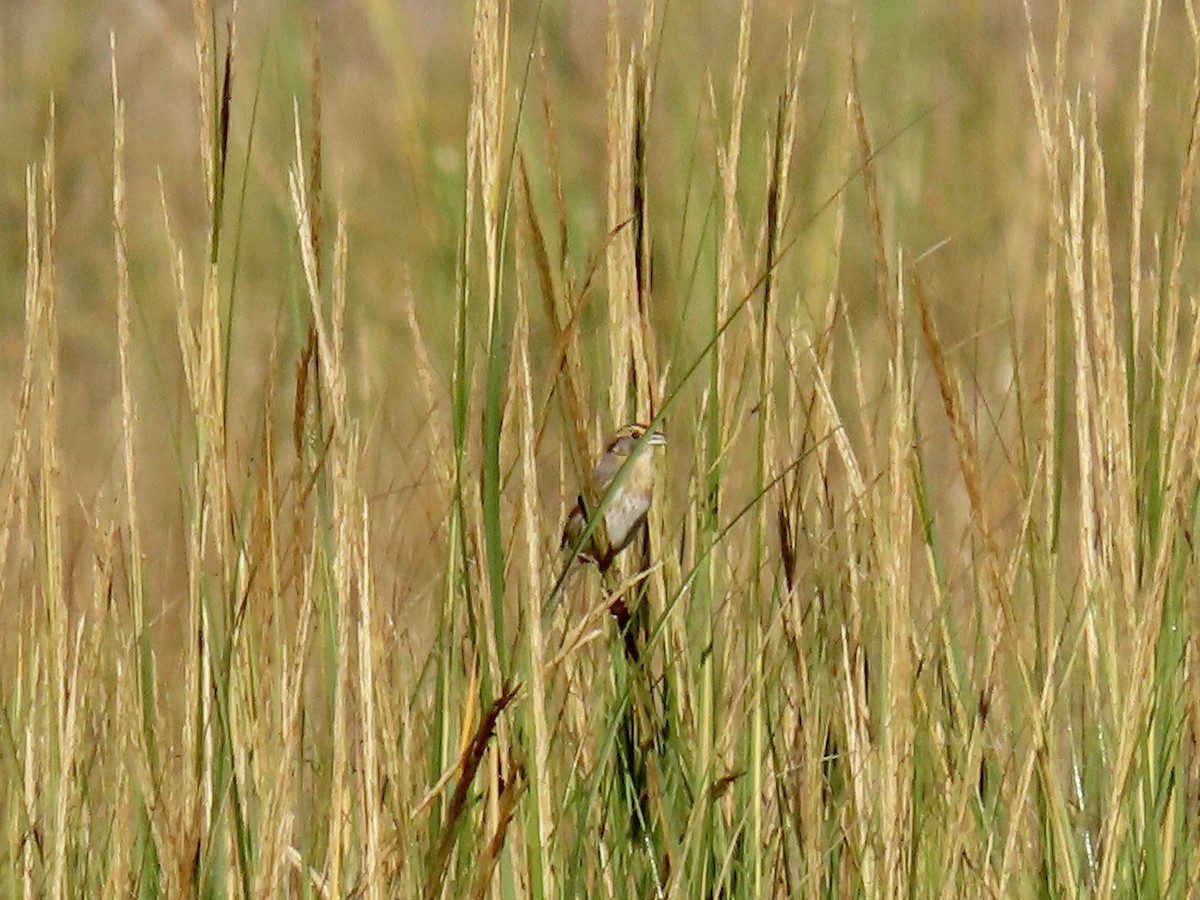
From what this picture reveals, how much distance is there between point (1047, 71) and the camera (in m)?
4.59

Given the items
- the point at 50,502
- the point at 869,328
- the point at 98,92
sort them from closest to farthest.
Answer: the point at 50,502
the point at 869,328
the point at 98,92

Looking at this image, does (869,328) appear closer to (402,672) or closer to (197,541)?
(402,672)

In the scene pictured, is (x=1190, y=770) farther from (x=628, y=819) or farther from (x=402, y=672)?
(x=402, y=672)

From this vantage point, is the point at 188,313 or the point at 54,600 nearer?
the point at 188,313

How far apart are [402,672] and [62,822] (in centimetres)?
26

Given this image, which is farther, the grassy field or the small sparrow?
the small sparrow

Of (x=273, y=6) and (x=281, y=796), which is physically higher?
(x=273, y=6)

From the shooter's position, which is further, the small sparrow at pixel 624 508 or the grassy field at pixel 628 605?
the small sparrow at pixel 624 508

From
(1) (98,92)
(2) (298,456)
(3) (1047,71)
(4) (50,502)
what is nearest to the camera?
(2) (298,456)

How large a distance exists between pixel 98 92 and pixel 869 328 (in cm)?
241

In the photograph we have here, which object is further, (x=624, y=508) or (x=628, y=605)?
(x=624, y=508)

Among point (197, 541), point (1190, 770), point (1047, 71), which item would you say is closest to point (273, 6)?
point (197, 541)

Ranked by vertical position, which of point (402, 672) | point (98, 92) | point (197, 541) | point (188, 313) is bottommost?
point (402, 672)

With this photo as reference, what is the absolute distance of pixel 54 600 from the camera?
1.32 meters
